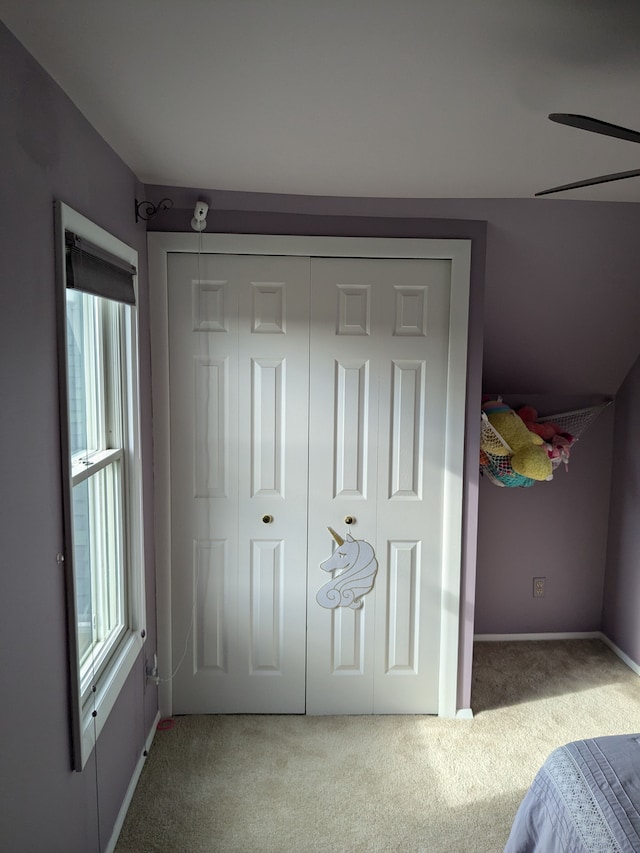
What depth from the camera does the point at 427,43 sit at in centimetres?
130

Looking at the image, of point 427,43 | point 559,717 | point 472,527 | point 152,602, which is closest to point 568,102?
point 427,43

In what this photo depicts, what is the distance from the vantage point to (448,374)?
2764 millimetres

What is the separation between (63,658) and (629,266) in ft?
8.79

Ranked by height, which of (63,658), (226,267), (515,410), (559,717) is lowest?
(559,717)

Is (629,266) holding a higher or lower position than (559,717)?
higher

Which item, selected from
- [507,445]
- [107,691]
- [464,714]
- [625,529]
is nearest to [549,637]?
[625,529]

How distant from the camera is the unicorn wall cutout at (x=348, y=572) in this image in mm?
2844

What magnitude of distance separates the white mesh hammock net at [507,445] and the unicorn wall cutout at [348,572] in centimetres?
69

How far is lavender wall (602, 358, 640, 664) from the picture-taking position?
132 inches

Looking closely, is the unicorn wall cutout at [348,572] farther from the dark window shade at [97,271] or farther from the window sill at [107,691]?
the dark window shade at [97,271]

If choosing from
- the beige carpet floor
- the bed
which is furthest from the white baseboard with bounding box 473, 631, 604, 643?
the bed

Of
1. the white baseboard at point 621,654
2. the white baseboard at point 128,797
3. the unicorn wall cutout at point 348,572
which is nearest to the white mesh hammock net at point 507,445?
the unicorn wall cutout at point 348,572

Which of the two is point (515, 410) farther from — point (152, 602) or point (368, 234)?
point (152, 602)

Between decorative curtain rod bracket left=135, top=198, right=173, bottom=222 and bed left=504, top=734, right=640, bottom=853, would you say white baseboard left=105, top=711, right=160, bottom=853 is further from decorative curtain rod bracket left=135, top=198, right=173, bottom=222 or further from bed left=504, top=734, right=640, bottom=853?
decorative curtain rod bracket left=135, top=198, right=173, bottom=222
